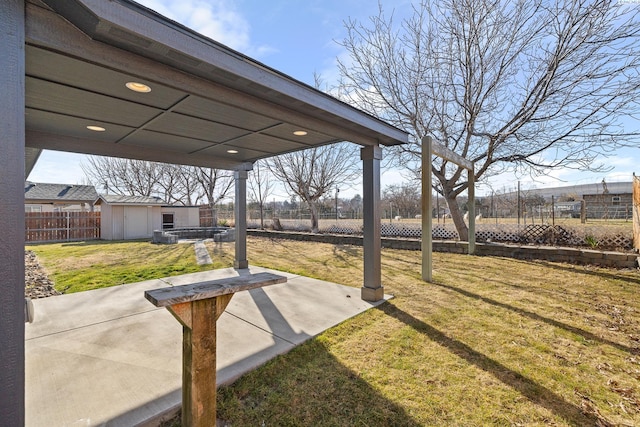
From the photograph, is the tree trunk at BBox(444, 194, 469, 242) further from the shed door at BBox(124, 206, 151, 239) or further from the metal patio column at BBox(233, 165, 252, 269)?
the shed door at BBox(124, 206, 151, 239)

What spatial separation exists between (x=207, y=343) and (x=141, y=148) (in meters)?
4.46

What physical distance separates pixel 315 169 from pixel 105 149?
10459 mm

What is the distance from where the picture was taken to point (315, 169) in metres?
14.4

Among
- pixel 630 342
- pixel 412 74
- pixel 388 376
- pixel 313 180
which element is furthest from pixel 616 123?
pixel 313 180

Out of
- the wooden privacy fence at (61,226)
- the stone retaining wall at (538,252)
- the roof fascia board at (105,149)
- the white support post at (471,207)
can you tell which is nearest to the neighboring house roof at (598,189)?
the stone retaining wall at (538,252)

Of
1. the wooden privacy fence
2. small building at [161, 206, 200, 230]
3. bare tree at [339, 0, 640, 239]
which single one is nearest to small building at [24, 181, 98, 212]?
the wooden privacy fence

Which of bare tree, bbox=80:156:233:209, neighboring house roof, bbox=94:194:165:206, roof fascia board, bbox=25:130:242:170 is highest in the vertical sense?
bare tree, bbox=80:156:233:209

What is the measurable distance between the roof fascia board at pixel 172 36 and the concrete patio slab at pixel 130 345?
2.42 metres

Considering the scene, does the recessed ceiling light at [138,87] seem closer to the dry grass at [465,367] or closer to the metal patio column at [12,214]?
the metal patio column at [12,214]

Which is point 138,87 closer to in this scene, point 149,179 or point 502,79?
point 502,79

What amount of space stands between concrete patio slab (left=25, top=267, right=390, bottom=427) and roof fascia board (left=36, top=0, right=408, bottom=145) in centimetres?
242

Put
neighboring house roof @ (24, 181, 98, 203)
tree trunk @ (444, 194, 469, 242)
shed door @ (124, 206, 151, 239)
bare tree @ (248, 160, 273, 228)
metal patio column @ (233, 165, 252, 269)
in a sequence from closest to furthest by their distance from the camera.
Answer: metal patio column @ (233, 165, 252, 269)
tree trunk @ (444, 194, 469, 242)
shed door @ (124, 206, 151, 239)
bare tree @ (248, 160, 273, 228)
neighboring house roof @ (24, 181, 98, 203)

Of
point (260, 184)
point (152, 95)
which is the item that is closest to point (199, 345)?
point (152, 95)

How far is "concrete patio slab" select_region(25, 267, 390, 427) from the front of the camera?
1946 mm
